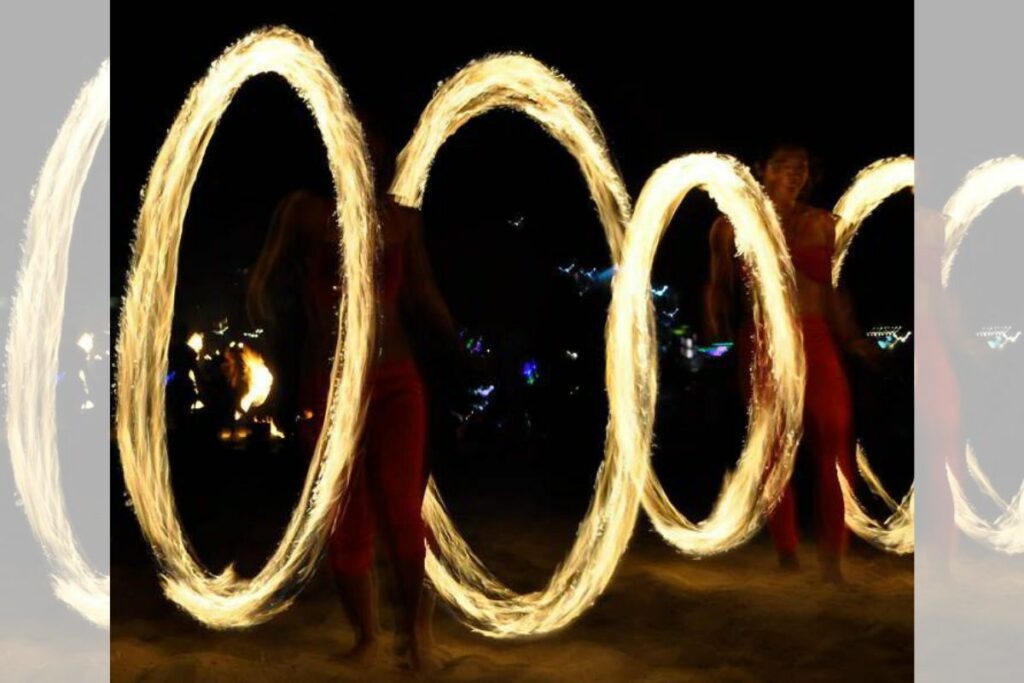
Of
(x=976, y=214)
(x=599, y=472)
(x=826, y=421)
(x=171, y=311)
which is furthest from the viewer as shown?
(x=976, y=214)

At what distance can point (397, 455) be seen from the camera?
3.63 m

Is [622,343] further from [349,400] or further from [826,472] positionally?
[349,400]

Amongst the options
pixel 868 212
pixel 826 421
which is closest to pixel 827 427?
pixel 826 421

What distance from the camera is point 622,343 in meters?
5.24

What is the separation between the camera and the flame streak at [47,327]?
466cm

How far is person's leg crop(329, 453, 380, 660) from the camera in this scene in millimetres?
3721

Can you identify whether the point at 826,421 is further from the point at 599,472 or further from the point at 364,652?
the point at 364,652

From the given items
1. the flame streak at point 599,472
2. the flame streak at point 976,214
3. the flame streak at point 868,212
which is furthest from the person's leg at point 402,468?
the flame streak at point 976,214

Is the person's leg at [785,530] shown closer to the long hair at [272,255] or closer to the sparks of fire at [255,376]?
the long hair at [272,255]

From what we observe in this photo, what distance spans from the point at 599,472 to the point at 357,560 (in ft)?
4.06

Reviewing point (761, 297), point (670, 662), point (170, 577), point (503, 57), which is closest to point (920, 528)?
point (761, 297)

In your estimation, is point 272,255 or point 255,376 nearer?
point 272,255

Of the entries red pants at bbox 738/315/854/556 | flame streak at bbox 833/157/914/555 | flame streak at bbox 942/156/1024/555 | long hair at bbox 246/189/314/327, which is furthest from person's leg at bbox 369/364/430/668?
flame streak at bbox 942/156/1024/555

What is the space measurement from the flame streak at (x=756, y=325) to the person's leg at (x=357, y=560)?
144 centimetres
